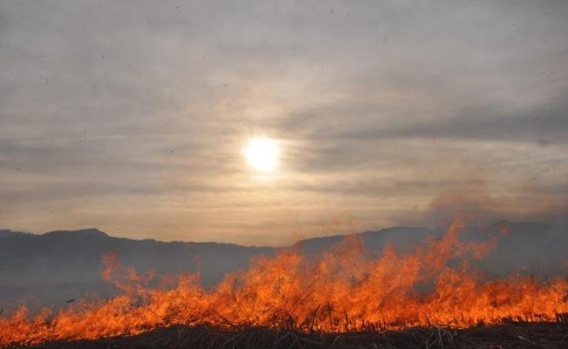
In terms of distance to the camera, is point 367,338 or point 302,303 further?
point 302,303

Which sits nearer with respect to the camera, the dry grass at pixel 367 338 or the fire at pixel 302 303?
the dry grass at pixel 367 338

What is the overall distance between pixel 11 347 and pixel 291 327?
8147 mm

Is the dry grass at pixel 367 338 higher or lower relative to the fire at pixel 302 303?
lower

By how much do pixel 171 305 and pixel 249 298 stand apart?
3.50 m

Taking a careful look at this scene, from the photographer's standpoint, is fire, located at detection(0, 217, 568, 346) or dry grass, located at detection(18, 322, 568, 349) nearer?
dry grass, located at detection(18, 322, 568, 349)

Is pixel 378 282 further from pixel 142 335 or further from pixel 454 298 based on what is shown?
pixel 142 335

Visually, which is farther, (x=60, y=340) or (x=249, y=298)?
(x=249, y=298)

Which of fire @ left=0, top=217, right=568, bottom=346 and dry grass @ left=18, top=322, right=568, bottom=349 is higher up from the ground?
fire @ left=0, top=217, right=568, bottom=346

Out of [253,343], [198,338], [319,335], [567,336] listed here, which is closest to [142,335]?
[198,338]

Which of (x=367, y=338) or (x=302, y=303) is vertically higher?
(x=302, y=303)

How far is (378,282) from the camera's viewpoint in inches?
891

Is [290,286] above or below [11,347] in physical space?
above

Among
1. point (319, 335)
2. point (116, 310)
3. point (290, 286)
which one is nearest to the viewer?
point (319, 335)

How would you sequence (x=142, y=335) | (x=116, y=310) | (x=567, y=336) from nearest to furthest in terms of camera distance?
1. (x=567, y=336)
2. (x=142, y=335)
3. (x=116, y=310)
